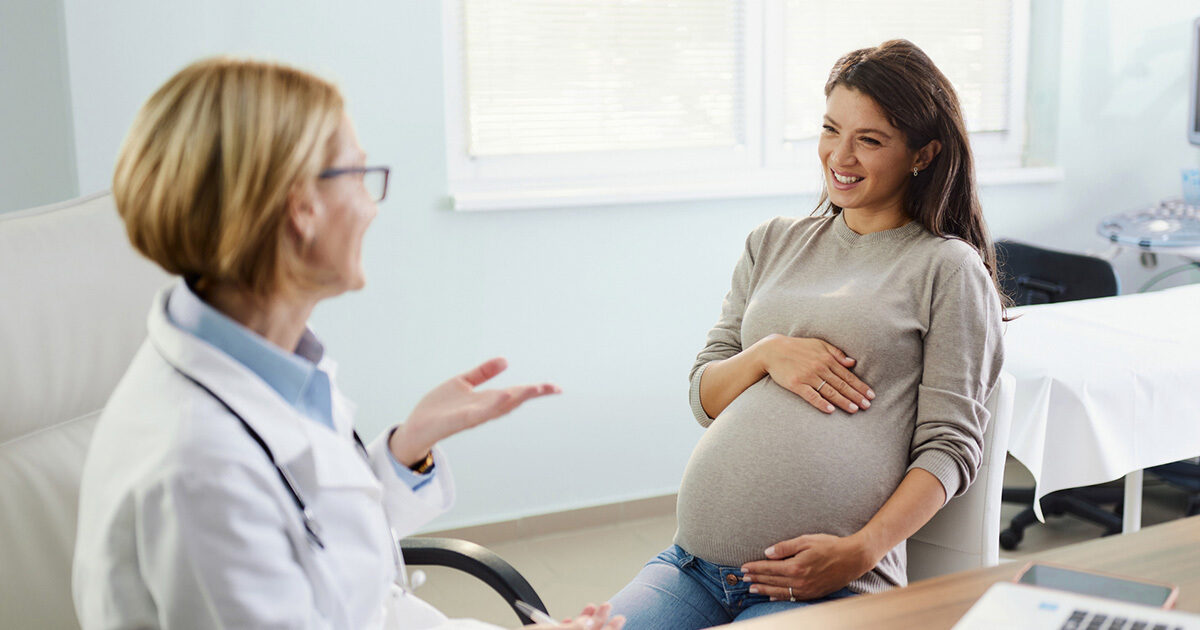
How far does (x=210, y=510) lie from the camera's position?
2.64 ft

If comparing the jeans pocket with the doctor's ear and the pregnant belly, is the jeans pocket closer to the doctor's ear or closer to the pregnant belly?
the pregnant belly

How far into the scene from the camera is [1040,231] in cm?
352

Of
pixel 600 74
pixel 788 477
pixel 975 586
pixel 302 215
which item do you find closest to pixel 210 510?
pixel 302 215

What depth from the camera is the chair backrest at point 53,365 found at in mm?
1147

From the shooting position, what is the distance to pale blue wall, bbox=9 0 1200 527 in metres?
2.48

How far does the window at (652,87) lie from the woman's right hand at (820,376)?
4.68ft

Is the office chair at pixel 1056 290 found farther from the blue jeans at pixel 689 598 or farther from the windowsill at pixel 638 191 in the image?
the blue jeans at pixel 689 598

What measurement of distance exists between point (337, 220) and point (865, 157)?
913mm

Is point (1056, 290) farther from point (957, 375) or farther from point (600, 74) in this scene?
point (957, 375)

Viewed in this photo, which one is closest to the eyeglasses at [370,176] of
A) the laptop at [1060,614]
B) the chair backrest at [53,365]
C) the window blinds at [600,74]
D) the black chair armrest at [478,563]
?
the chair backrest at [53,365]

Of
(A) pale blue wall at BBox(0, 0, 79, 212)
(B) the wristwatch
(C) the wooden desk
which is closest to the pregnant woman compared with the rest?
(C) the wooden desk

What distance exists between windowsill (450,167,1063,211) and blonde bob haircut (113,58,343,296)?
187 cm

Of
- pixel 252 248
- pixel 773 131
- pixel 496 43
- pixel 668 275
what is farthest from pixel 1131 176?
pixel 252 248

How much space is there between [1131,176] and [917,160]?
2.47m
